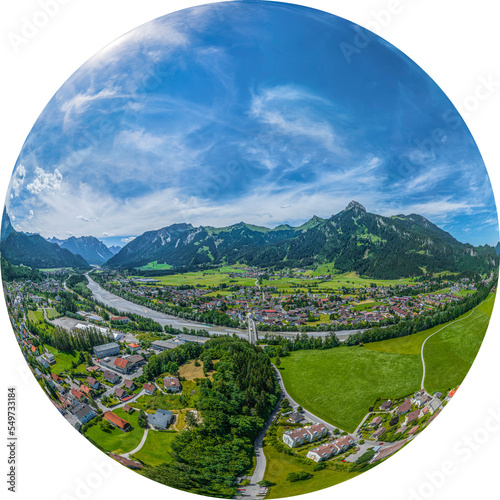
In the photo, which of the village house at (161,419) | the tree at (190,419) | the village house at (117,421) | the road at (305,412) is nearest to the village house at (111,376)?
the village house at (117,421)

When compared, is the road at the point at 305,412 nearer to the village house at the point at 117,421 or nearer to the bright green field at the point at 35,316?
the village house at the point at 117,421

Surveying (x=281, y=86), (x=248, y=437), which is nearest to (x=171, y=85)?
(x=281, y=86)

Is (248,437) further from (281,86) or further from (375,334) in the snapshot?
(281,86)

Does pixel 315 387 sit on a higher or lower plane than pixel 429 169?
lower

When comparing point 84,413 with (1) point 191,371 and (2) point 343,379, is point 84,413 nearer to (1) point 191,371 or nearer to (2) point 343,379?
(1) point 191,371

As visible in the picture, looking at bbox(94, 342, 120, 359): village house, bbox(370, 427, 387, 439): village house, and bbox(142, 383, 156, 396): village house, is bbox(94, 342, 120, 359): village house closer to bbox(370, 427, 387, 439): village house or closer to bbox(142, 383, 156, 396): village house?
bbox(142, 383, 156, 396): village house

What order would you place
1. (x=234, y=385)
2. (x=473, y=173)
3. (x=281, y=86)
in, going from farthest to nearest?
(x=473, y=173) → (x=281, y=86) → (x=234, y=385)
